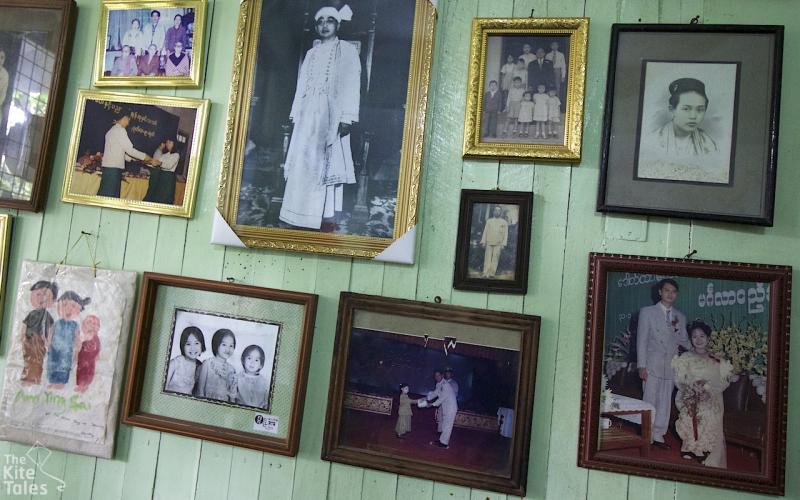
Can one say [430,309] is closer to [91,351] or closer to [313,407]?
[313,407]

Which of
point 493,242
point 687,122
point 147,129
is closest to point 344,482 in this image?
point 493,242

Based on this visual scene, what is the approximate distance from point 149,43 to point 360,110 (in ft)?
1.79

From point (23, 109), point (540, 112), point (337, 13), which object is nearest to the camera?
point (540, 112)

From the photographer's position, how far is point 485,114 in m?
1.24

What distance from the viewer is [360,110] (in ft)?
4.19

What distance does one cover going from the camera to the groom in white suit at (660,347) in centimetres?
113

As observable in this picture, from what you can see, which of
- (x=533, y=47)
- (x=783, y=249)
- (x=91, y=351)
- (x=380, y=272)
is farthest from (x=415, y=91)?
(x=91, y=351)

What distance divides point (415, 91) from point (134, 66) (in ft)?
2.22

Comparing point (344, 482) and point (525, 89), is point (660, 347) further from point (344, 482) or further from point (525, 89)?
point (344, 482)

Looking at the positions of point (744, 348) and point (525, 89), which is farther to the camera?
point (525, 89)

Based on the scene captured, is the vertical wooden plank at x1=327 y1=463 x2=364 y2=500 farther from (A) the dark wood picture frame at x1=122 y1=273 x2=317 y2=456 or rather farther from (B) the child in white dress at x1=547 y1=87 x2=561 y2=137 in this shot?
(B) the child in white dress at x1=547 y1=87 x2=561 y2=137

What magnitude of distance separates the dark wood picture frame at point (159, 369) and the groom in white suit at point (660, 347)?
0.67 metres

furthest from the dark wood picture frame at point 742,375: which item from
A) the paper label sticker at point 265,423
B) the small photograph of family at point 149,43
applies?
the small photograph of family at point 149,43

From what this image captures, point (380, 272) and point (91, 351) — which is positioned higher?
point (380, 272)
